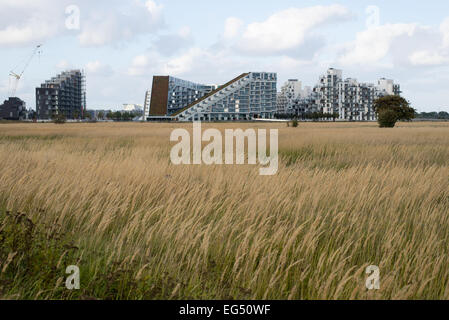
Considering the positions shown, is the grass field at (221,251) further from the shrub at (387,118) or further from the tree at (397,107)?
the tree at (397,107)

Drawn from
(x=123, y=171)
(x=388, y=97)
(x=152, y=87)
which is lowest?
(x=123, y=171)

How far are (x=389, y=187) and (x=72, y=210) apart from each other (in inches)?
218

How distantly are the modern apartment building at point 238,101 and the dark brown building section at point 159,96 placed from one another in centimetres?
1734

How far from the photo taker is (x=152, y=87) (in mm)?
170750

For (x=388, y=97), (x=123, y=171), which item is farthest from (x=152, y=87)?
(x=123, y=171)

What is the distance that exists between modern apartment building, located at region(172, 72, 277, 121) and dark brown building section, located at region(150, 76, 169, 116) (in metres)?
17.3

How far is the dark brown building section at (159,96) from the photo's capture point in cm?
16875

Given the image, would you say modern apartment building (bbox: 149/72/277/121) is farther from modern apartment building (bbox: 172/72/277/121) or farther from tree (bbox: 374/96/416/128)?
tree (bbox: 374/96/416/128)

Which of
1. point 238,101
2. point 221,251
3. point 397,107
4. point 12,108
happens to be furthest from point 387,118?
point 12,108

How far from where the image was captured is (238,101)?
16688cm

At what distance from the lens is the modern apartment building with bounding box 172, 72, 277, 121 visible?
509ft

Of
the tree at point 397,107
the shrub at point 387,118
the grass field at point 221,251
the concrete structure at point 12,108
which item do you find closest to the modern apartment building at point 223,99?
the concrete structure at point 12,108

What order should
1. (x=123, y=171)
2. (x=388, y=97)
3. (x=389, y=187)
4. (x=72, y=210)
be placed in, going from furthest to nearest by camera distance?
(x=388, y=97), (x=123, y=171), (x=389, y=187), (x=72, y=210)
